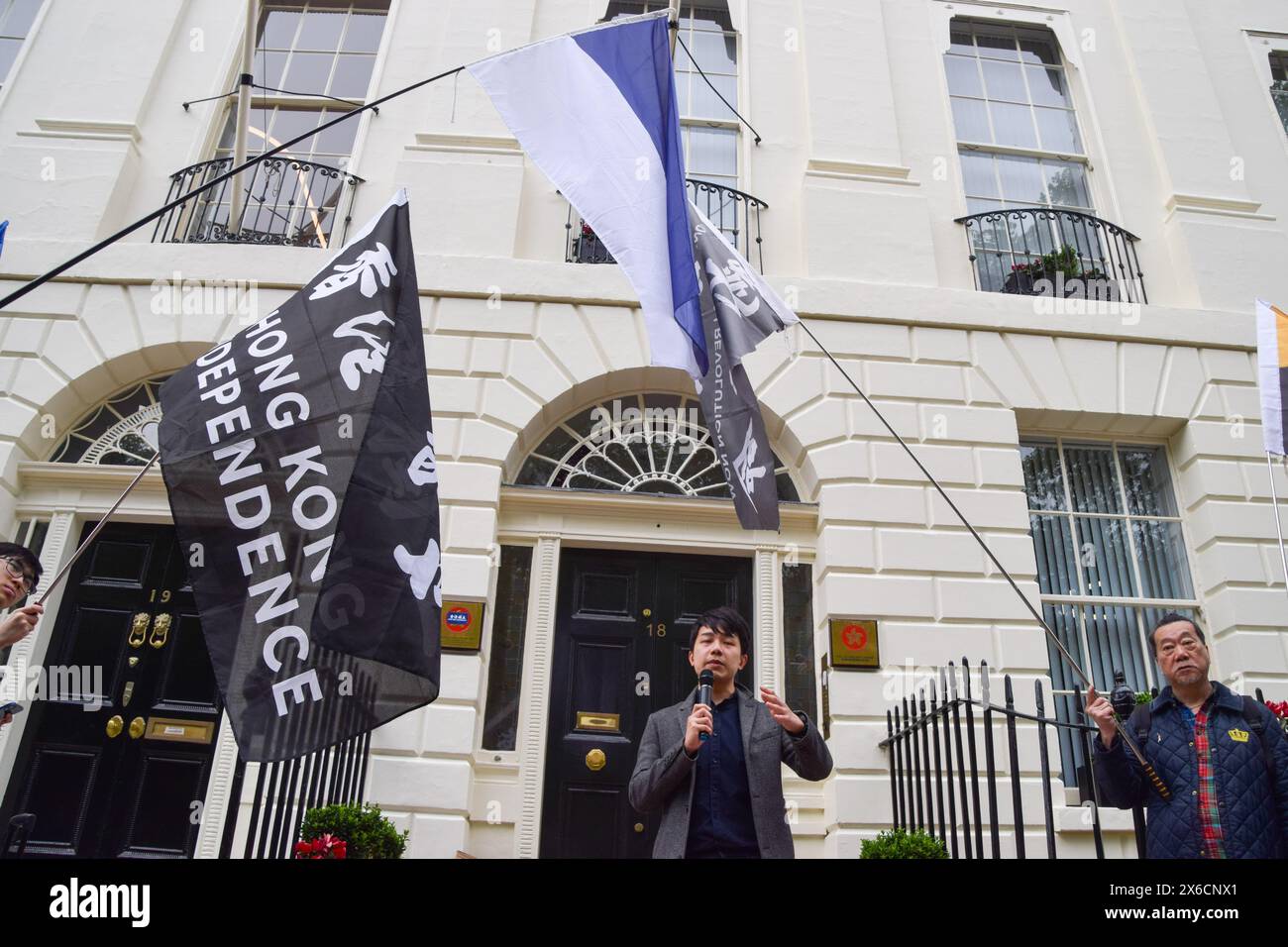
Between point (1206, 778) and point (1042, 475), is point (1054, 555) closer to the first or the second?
point (1042, 475)

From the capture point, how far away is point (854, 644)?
611 cm

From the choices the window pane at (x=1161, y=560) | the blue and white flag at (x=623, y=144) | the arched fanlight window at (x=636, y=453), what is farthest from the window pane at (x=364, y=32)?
the window pane at (x=1161, y=560)

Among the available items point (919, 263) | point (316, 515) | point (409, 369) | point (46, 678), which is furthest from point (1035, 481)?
point (46, 678)

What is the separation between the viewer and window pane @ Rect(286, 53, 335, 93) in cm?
885

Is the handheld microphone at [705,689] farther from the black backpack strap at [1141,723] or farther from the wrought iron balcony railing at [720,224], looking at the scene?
the wrought iron balcony railing at [720,224]

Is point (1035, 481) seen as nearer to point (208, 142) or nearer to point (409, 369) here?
point (409, 369)

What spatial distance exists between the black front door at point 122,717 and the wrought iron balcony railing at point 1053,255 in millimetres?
7251

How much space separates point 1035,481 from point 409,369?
18.4 ft

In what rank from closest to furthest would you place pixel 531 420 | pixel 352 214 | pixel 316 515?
pixel 316 515, pixel 531 420, pixel 352 214

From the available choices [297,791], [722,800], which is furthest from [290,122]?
[722,800]

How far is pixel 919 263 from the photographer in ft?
24.7

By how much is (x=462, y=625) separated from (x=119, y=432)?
3512 millimetres
